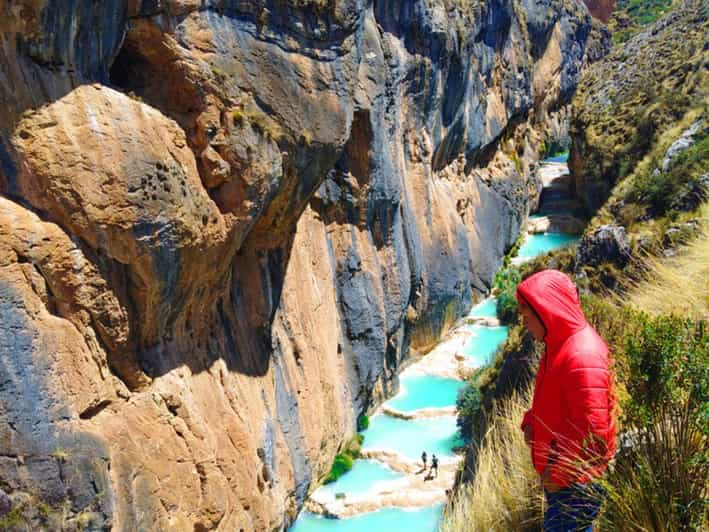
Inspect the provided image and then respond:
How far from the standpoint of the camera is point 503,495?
5602 mm

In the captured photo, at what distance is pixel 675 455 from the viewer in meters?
3.86

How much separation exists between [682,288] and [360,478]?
1456 centimetres

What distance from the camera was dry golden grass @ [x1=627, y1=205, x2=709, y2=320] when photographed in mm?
6223

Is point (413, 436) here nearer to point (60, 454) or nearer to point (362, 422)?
point (362, 422)

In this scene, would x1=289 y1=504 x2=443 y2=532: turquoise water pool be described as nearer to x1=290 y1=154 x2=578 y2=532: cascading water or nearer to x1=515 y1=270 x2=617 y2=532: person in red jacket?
x1=290 y1=154 x2=578 y2=532: cascading water

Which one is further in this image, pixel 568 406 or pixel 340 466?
pixel 340 466

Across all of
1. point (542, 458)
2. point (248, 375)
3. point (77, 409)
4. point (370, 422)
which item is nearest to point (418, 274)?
point (370, 422)

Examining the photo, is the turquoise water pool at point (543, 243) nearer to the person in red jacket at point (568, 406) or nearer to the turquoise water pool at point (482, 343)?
the turquoise water pool at point (482, 343)

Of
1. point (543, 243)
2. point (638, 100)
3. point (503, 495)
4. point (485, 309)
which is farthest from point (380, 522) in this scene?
point (638, 100)

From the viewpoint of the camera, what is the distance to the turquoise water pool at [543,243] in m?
39.3

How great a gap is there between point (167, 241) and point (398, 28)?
15835 mm

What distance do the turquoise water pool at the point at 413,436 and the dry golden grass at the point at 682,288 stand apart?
553 inches

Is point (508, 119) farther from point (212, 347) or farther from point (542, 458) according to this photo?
point (542, 458)

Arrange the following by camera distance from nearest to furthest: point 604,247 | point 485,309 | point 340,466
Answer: point 604,247, point 340,466, point 485,309
